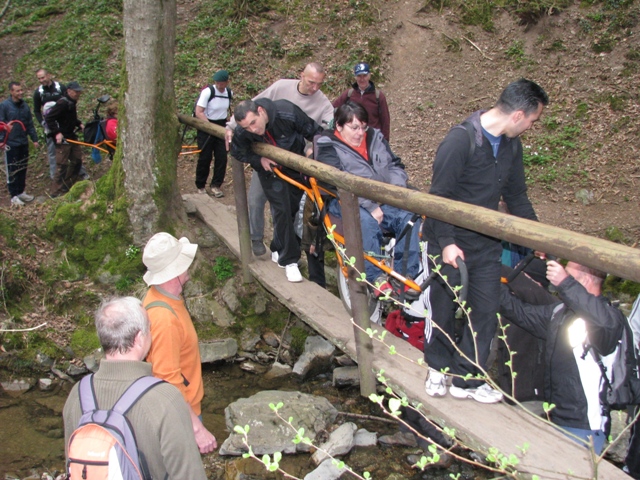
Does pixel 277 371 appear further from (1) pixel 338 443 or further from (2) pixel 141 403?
(2) pixel 141 403

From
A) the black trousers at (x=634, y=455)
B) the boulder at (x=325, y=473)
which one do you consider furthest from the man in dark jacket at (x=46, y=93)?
the black trousers at (x=634, y=455)

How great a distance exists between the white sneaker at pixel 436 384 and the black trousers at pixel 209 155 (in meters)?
5.14

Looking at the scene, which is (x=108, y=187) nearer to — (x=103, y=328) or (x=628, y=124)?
(x=103, y=328)

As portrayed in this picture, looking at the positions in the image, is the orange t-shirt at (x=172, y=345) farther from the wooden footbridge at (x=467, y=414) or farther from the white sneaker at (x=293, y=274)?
the white sneaker at (x=293, y=274)

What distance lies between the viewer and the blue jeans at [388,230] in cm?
434

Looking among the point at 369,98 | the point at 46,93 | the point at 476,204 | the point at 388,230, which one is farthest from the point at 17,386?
the point at 46,93

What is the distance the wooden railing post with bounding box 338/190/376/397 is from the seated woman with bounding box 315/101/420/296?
22cm

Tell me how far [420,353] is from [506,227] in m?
1.65

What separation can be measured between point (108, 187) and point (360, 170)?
339 cm

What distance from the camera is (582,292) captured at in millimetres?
2969

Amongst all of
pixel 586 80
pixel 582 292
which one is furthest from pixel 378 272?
pixel 586 80

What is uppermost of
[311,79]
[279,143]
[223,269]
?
[311,79]

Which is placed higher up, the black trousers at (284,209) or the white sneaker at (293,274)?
the black trousers at (284,209)

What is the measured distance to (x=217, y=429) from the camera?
15.8 feet
